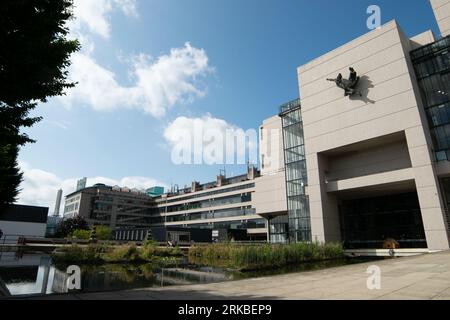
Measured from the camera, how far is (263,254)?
15.2 m

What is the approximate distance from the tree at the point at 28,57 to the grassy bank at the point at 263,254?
1136 centimetres

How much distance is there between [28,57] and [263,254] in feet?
44.8

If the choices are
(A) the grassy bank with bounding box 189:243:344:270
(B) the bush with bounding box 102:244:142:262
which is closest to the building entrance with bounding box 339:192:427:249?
(A) the grassy bank with bounding box 189:243:344:270

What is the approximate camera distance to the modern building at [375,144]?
25734 millimetres

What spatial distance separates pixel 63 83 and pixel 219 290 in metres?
7.17

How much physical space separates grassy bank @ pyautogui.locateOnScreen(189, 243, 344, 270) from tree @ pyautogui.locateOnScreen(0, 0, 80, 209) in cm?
1136

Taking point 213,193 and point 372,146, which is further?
point 213,193

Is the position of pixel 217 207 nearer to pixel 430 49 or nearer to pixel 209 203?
pixel 209 203

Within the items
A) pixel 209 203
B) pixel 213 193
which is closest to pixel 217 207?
pixel 209 203

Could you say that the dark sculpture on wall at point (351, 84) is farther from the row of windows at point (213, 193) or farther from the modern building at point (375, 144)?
the row of windows at point (213, 193)

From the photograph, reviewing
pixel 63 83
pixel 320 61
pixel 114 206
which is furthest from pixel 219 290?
pixel 114 206

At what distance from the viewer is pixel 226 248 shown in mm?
20016

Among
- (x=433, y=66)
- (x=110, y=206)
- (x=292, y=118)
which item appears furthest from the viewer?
(x=110, y=206)
